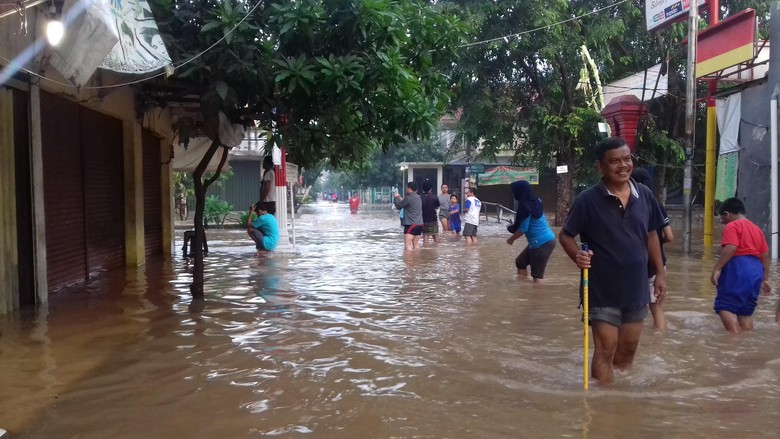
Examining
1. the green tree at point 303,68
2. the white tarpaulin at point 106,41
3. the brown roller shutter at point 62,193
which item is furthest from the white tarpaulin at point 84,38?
the brown roller shutter at point 62,193

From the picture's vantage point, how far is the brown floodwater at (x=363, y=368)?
413 cm

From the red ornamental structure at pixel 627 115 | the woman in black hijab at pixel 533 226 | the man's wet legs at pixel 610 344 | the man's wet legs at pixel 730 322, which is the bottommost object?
the man's wet legs at pixel 730 322

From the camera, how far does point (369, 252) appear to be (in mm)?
15609

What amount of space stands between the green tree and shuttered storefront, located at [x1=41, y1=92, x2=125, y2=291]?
1984 millimetres

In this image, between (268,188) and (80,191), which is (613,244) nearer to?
(80,191)

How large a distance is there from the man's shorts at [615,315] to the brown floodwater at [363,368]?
0.53m

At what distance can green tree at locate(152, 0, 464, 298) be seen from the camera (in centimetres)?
715

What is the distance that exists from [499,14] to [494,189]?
18767mm

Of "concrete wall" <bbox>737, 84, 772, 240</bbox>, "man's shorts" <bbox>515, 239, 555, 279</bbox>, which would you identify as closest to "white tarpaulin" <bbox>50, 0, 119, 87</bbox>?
"man's shorts" <bbox>515, 239, 555, 279</bbox>

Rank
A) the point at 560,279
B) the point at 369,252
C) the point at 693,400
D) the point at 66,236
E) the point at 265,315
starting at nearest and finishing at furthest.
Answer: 1. the point at 693,400
2. the point at 265,315
3. the point at 66,236
4. the point at 560,279
5. the point at 369,252

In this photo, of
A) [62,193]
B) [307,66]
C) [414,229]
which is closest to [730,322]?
[307,66]

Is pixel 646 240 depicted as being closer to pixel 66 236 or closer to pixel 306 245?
pixel 66 236

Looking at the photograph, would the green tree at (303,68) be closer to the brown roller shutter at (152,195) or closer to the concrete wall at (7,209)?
the concrete wall at (7,209)

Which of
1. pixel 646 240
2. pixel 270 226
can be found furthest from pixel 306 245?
pixel 646 240
